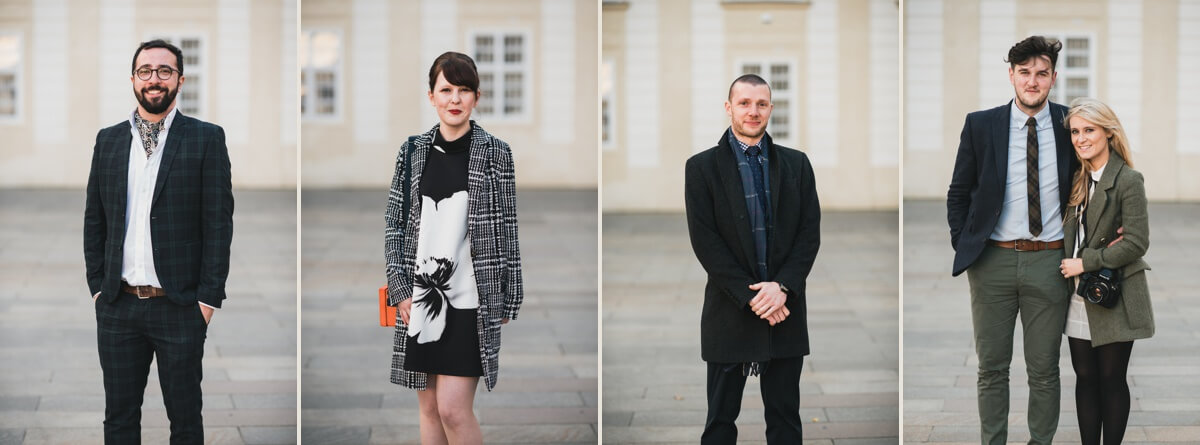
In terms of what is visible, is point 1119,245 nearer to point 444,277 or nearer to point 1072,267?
point 1072,267

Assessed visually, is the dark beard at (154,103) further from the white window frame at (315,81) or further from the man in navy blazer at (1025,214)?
the man in navy blazer at (1025,214)

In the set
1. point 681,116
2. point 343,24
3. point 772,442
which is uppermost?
point 343,24

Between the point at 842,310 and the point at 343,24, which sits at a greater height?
the point at 343,24

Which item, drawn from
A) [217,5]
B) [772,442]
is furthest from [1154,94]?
[217,5]

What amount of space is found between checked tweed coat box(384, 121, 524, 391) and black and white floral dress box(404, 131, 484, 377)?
23mm

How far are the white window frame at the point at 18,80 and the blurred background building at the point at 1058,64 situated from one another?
11.3 ft

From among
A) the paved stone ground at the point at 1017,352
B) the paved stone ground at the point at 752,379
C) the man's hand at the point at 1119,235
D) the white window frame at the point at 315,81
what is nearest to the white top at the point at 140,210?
the white window frame at the point at 315,81

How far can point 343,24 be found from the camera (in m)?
5.30

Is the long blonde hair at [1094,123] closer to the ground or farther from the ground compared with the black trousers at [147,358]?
farther from the ground

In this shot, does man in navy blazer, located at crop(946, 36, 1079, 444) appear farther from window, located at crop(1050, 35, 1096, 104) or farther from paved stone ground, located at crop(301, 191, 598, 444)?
paved stone ground, located at crop(301, 191, 598, 444)

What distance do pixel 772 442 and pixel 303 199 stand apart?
210cm

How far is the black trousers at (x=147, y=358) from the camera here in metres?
3.98

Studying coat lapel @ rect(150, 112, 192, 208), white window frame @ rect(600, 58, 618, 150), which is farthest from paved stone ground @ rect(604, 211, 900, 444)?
coat lapel @ rect(150, 112, 192, 208)

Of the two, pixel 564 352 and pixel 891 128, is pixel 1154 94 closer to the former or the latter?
pixel 891 128
